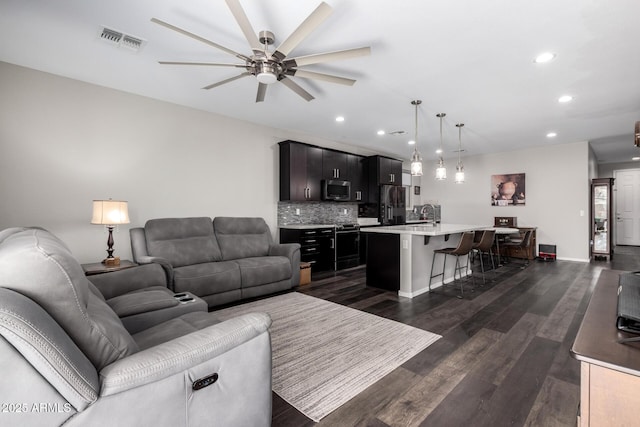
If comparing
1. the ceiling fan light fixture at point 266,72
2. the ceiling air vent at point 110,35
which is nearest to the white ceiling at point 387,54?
the ceiling air vent at point 110,35

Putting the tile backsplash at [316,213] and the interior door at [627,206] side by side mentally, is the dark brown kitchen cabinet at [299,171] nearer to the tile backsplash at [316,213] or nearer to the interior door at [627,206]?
the tile backsplash at [316,213]

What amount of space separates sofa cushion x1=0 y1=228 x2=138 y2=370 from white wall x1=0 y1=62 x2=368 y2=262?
311 cm

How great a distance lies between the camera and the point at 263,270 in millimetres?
4008

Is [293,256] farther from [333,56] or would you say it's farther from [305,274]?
[333,56]

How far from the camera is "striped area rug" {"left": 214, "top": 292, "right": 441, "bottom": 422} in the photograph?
196 centimetres

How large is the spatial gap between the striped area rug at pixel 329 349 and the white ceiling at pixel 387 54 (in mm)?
2764

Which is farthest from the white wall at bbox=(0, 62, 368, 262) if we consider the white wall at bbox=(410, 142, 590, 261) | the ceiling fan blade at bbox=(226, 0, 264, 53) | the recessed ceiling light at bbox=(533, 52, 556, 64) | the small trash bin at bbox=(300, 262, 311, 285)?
the white wall at bbox=(410, 142, 590, 261)

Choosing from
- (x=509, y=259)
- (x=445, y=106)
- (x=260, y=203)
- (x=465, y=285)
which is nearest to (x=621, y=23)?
(x=445, y=106)

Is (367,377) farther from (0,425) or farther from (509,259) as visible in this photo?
(509,259)

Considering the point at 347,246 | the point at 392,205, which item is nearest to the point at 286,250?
the point at 347,246

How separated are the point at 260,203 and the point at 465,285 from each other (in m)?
3.75

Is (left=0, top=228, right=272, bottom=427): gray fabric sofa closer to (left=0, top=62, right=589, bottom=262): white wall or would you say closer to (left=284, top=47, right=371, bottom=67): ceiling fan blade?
(left=284, top=47, right=371, bottom=67): ceiling fan blade

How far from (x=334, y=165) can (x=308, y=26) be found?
4382 millimetres

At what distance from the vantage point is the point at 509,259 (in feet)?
22.5
